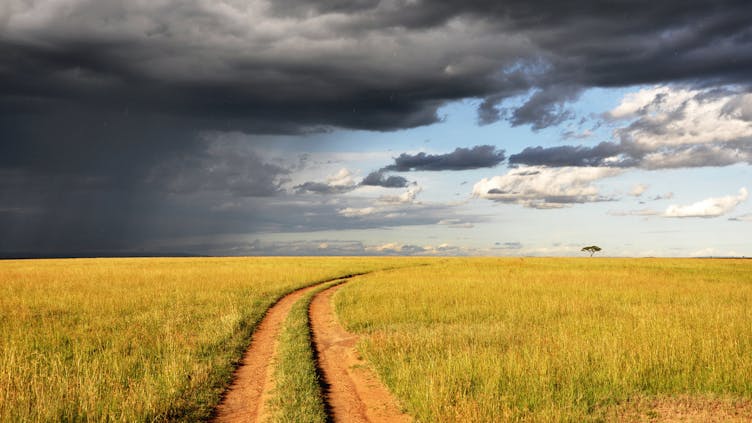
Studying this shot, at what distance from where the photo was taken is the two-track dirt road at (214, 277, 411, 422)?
8602 mm

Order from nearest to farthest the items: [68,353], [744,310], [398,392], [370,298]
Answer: [398,392]
[68,353]
[744,310]
[370,298]

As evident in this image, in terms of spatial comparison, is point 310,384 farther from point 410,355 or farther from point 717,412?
point 717,412

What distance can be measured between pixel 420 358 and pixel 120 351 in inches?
324

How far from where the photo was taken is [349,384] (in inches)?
407

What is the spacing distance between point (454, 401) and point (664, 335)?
910 centimetres

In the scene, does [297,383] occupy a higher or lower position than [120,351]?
higher

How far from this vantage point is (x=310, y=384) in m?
9.75

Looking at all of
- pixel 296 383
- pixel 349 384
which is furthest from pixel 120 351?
pixel 349 384

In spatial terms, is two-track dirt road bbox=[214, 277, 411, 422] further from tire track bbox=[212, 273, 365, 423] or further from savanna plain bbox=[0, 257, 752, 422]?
savanna plain bbox=[0, 257, 752, 422]

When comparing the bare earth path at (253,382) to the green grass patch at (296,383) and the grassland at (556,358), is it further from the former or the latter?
the grassland at (556,358)

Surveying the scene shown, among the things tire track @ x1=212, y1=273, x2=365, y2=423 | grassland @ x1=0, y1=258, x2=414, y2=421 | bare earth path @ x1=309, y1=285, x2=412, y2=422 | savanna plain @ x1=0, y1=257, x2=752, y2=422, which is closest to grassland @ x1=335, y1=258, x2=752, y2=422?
savanna plain @ x1=0, y1=257, x2=752, y2=422

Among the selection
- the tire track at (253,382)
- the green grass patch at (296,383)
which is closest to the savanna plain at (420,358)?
the green grass patch at (296,383)

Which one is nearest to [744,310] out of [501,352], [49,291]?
[501,352]

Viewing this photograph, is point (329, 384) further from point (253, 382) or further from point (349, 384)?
point (253, 382)
